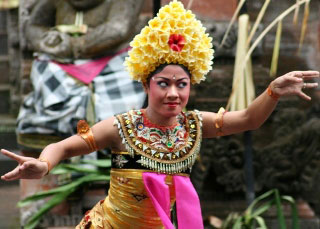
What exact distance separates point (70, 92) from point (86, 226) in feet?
5.72

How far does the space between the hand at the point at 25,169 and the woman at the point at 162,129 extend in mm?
92

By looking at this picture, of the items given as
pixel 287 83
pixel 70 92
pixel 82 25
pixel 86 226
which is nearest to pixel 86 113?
pixel 70 92

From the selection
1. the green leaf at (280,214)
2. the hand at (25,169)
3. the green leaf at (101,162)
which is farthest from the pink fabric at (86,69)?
the hand at (25,169)

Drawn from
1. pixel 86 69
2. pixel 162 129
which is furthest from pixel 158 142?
pixel 86 69

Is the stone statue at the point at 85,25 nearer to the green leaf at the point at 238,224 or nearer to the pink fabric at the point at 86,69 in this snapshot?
the pink fabric at the point at 86,69

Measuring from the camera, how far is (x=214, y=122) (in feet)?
10.8

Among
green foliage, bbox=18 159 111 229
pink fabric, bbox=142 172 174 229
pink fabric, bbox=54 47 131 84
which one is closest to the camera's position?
pink fabric, bbox=142 172 174 229

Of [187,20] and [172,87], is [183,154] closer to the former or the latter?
[172,87]

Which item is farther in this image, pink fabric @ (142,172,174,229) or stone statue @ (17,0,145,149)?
stone statue @ (17,0,145,149)

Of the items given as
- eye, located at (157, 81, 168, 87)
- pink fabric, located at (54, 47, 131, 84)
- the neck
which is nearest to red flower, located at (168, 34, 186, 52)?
eye, located at (157, 81, 168, 87)

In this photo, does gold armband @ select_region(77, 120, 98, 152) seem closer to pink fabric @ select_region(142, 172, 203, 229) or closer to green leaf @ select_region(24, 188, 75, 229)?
pink fabric @ select_region(142, 172, 203, 229)

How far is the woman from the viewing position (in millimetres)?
3102

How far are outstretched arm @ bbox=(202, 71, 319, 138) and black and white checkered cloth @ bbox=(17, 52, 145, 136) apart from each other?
1625mm

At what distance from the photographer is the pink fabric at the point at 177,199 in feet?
10.3
